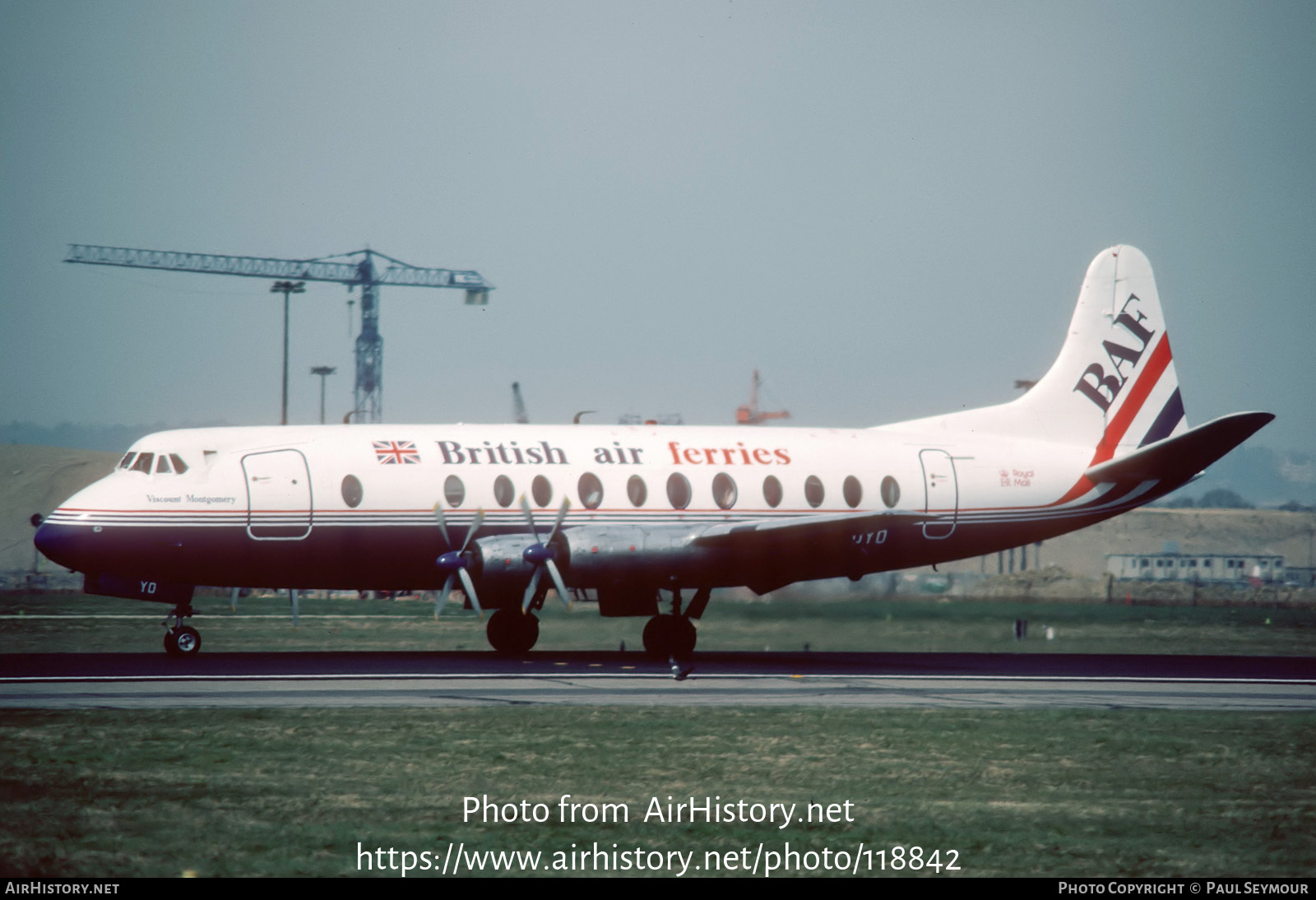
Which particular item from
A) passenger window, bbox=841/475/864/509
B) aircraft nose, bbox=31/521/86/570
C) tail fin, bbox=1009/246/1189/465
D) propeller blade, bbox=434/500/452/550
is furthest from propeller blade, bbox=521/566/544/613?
tail fin, bbox=1009/246/1189/465

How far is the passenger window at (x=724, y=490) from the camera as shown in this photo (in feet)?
95.1

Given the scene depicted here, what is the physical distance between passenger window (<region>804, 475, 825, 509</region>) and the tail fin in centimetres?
640

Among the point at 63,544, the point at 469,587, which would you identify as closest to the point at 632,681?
the point at 469,587

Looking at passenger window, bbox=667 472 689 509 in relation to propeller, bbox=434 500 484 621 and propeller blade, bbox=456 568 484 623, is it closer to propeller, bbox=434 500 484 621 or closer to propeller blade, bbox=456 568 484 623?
propeller, bbox=434 500 484 621

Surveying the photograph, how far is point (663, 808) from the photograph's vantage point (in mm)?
12398

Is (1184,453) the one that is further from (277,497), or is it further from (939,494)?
(277,497)

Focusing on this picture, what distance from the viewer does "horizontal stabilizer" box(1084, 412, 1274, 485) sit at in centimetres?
2833

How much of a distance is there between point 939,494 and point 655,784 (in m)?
18.6

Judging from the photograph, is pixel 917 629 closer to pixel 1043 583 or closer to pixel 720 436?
pixel 720 436

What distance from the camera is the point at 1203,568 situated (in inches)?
4237

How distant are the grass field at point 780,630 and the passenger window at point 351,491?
484 cm

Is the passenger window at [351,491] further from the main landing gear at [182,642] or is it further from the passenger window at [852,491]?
the passenger window at [852,491]
